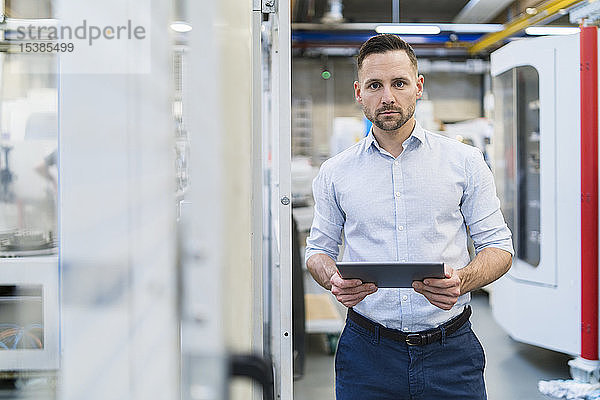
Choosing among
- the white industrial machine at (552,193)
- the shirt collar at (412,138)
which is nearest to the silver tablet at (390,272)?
the shirt collar at (412,138)

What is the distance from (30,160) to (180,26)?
0.20 metres

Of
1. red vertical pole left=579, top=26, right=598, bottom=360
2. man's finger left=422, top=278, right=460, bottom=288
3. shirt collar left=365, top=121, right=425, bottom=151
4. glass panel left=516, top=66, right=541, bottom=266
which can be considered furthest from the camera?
glass panel left=516, top=66, right=541, bottom=266

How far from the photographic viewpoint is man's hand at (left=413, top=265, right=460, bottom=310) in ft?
5.72

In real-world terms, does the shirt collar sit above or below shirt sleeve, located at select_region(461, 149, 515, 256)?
above

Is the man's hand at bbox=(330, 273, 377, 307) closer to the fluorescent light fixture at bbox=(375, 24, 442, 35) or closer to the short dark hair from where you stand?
the short dark hair

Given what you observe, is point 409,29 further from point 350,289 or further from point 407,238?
point 350,289

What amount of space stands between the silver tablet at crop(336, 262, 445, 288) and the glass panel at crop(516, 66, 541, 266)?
2.67m

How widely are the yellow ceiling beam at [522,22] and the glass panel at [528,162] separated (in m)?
1.09

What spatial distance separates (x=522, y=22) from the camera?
23.5ft

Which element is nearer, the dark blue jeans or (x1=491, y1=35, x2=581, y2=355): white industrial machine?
the dark blue jeans

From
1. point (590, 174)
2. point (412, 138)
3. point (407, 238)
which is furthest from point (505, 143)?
point (407, 238)

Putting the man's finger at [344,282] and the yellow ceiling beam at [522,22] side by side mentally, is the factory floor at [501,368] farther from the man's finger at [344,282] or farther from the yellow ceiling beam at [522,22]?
the yellow ceiling beam at [522,22]

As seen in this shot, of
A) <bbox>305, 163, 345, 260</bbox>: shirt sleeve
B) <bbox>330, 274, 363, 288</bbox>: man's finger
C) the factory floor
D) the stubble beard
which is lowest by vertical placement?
the factory floor

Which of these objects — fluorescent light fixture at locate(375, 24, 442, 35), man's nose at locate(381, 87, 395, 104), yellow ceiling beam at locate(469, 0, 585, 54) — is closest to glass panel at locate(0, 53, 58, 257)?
man's nose at locate(381, 87, 395, 104)
